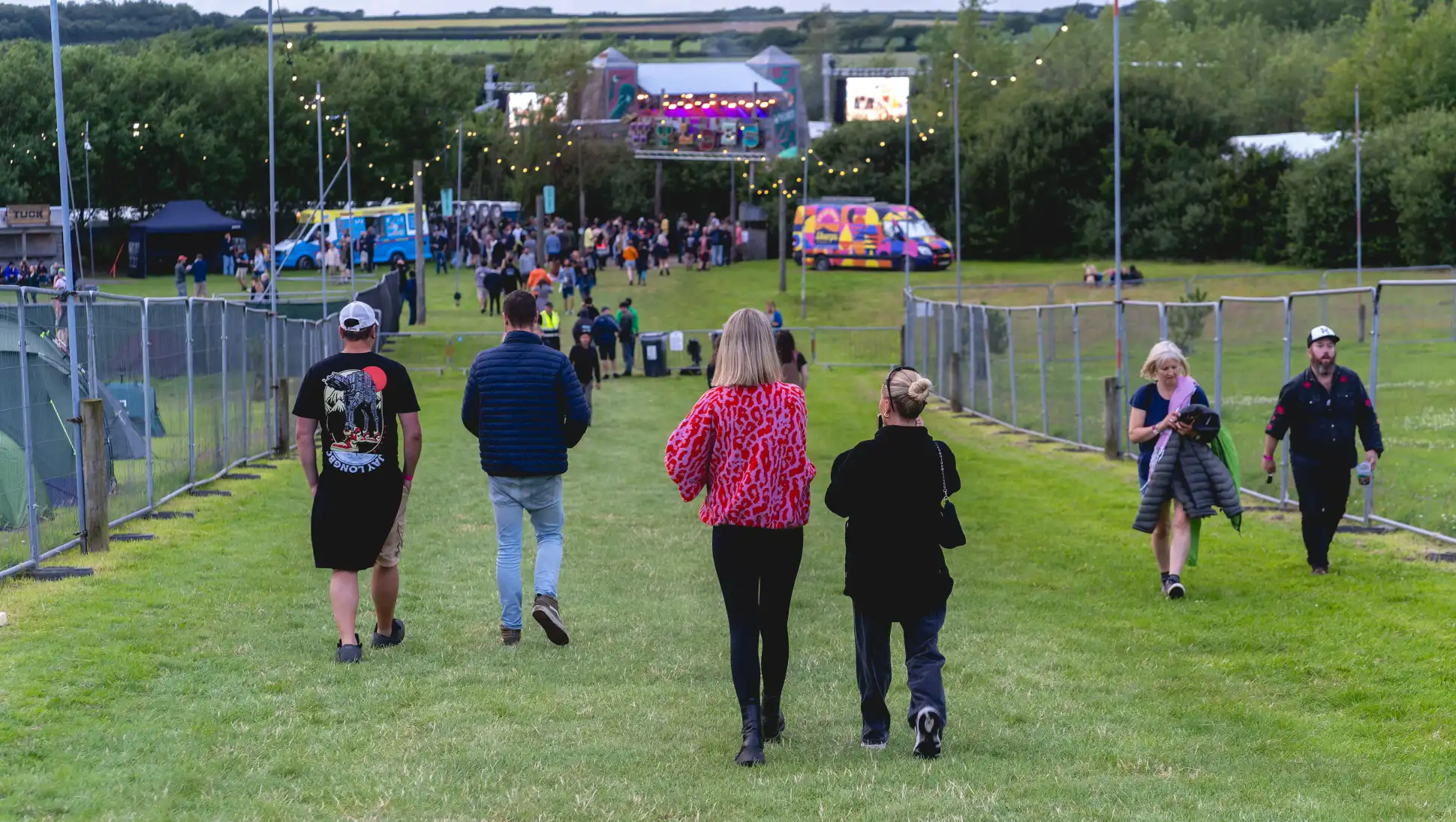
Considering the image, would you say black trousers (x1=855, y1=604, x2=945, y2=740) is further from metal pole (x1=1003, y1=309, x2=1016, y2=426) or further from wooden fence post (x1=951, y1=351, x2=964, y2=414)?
wooden fence post (x1=951, y1=351, x2=964, y2=414)

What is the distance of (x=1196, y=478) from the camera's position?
437 inches

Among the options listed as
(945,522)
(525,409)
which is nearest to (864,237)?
(525,409)

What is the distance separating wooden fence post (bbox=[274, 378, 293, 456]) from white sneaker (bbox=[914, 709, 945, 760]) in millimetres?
16113

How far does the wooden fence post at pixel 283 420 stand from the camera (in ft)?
71.4

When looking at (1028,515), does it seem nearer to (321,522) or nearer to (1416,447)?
(1416,447)

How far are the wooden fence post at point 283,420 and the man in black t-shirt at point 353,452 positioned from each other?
43.5ft

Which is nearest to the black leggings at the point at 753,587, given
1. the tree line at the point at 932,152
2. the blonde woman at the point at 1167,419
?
the blonde woman at the point at 1167,419

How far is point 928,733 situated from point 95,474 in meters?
Result: 7.81

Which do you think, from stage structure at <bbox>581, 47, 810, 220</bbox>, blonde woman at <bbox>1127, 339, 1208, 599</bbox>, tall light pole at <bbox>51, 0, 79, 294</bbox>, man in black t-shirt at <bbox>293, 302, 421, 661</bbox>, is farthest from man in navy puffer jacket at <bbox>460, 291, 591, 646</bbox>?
stage structure at <bbox>581, 47, 810, 220</bbox>

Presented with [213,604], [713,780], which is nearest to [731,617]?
[713,780]

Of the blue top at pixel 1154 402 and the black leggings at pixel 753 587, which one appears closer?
the black leggings at pixel 753 587

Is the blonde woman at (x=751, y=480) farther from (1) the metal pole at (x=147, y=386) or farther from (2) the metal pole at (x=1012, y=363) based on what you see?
(2) the metal pole at (x=1012, y=363)

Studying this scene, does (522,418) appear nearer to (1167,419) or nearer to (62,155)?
(1167,419)

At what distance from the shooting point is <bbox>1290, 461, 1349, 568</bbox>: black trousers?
12078mm
